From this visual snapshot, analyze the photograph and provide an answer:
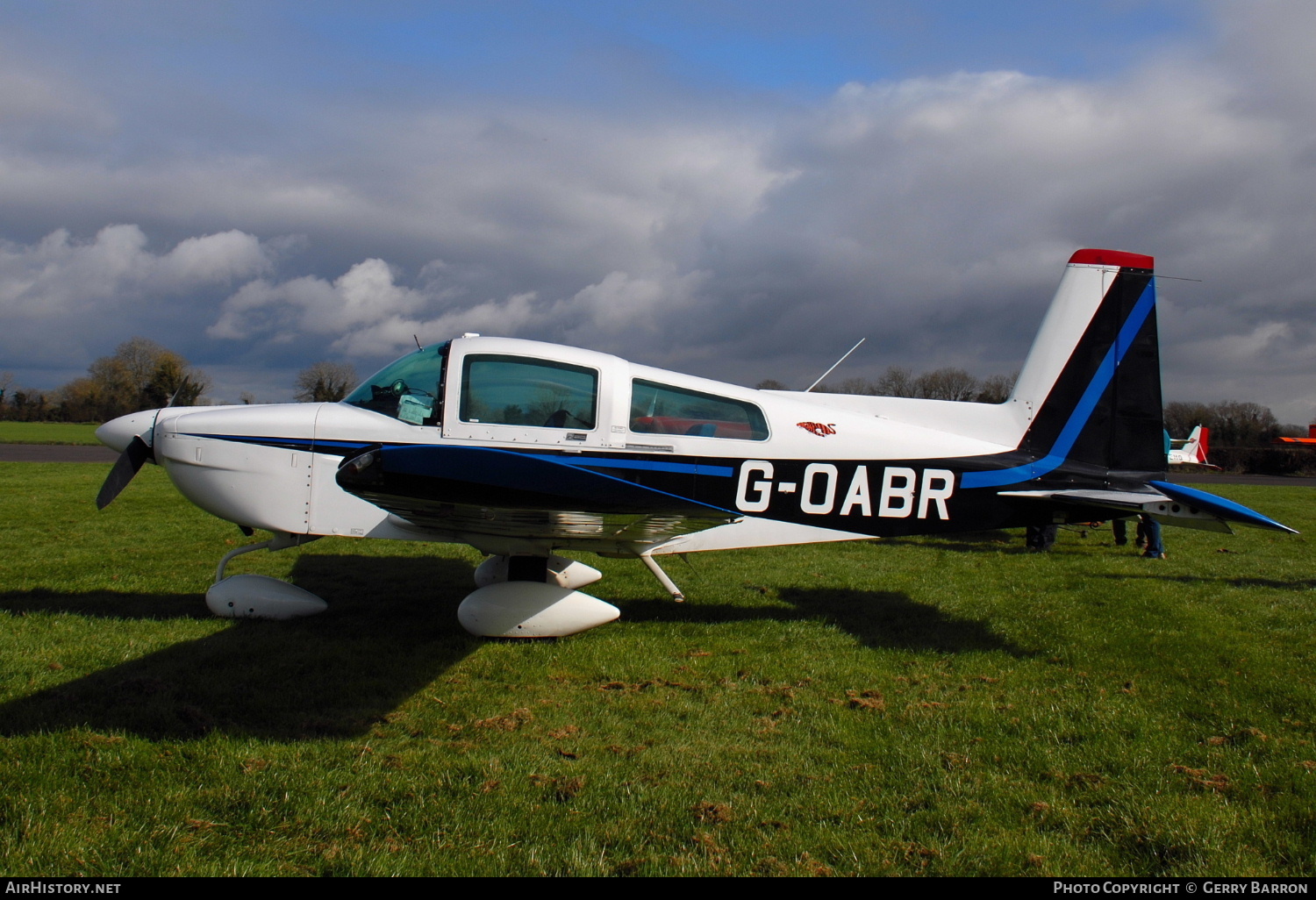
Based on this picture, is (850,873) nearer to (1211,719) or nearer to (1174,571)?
(1211,719)

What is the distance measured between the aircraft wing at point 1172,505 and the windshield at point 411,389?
4.46m

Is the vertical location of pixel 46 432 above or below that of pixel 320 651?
above

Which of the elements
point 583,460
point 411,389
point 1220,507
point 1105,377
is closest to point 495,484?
point 583,460

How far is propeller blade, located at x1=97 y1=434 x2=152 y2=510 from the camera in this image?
5434mm

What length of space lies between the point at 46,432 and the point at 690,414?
40.6 m

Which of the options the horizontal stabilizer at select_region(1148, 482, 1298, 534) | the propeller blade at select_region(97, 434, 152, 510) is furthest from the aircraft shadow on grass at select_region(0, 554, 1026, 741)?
the horizontal stabilizer at select_region(1148, 482, 1298, 534)

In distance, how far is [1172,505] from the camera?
4.96 meters

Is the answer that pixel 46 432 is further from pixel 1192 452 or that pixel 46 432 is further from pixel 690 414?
pixel 1192 452

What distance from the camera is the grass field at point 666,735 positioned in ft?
8.36

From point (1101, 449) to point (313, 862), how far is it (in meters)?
5.83

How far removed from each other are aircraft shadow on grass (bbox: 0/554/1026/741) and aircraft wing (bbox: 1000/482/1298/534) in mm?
1189

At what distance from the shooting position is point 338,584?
6770mm

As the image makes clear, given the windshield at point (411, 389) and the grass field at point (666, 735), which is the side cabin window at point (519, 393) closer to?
the windshield at point (411, 389)
